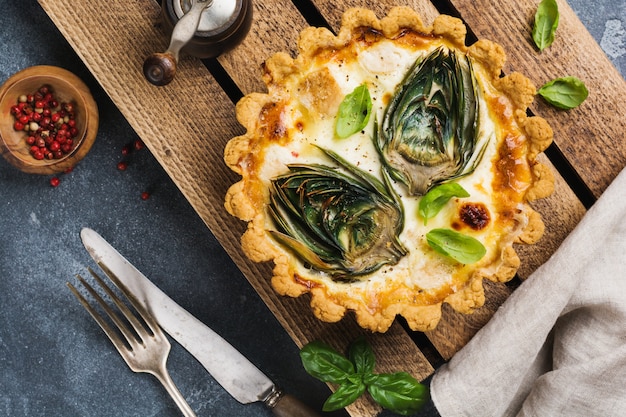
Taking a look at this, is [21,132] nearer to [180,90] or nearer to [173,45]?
[180,90]

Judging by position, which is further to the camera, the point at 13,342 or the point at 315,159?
the point at 13,342

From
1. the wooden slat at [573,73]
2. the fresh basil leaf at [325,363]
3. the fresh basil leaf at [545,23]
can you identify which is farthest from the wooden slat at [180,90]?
the fresh basil leaf at [545,23]

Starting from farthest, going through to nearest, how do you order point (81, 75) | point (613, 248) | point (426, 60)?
point (81, 75)
point (613, 248)
point (426, 60)

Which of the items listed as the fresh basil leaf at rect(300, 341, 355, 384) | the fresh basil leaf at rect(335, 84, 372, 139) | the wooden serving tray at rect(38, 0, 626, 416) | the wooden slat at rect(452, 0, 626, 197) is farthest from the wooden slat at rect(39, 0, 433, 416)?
the wooden slat at rect(452, 0, 626, 197)

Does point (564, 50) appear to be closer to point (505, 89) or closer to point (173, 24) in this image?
point (505, 89)

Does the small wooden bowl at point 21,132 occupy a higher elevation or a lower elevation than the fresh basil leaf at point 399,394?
higher

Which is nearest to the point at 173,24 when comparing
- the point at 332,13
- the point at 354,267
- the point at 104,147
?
the point at 332,13

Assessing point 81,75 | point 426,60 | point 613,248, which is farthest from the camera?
point 81,75

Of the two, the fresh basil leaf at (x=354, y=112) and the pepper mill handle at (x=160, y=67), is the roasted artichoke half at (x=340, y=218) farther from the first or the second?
the pepper mill handle at (x=160, y=67)
